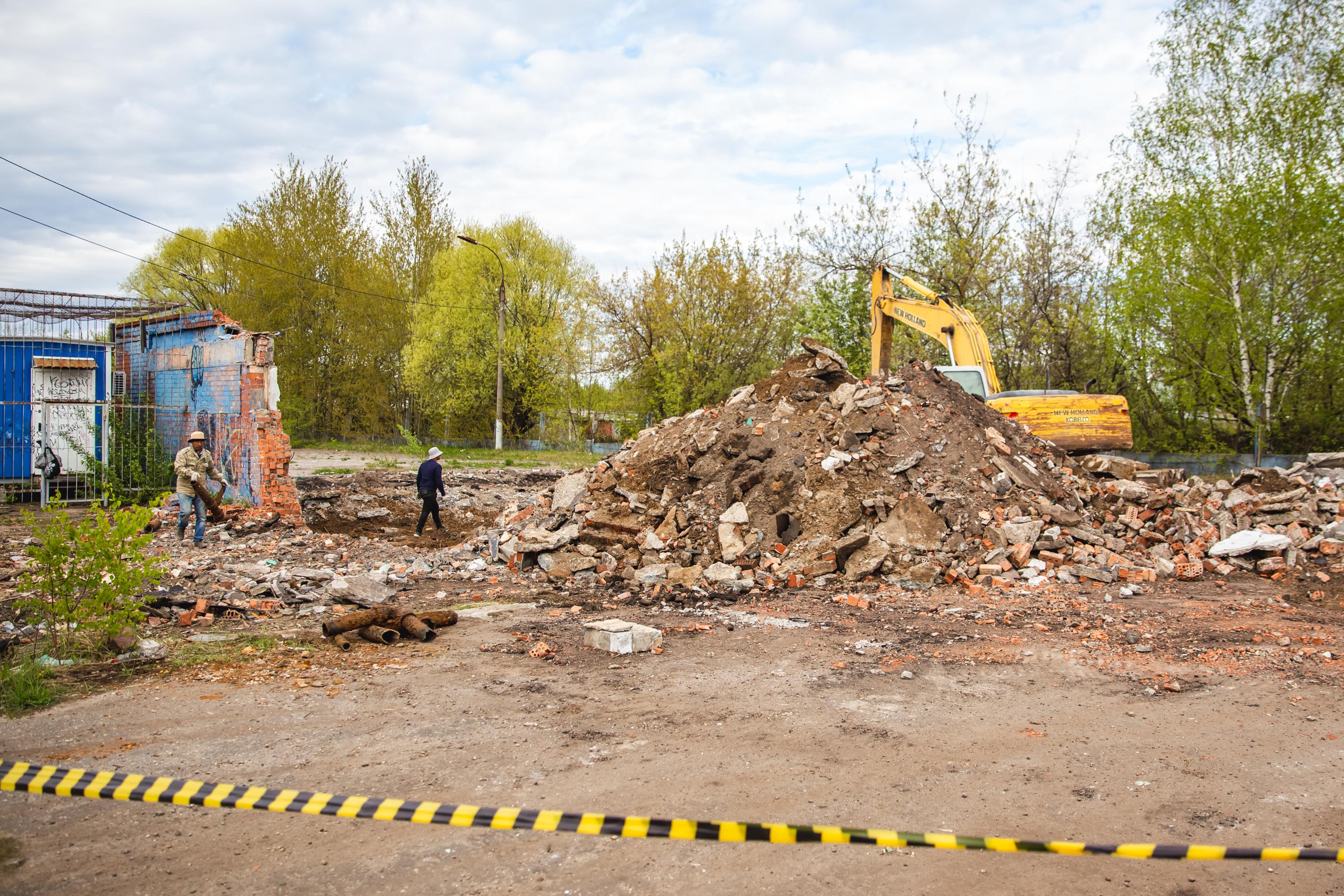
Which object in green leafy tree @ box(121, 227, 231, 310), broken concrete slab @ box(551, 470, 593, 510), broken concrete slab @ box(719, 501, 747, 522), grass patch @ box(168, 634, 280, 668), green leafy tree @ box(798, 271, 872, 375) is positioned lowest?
grass patch @ box(168, 634, 280, 668)

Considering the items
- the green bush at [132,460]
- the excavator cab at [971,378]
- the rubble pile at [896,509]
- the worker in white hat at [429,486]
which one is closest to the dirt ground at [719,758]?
the rubble pile at [896,509]

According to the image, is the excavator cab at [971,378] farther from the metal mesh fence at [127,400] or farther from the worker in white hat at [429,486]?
the metal mesh fence at [127,400]

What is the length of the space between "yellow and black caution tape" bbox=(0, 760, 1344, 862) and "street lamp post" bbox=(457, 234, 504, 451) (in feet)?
86.6

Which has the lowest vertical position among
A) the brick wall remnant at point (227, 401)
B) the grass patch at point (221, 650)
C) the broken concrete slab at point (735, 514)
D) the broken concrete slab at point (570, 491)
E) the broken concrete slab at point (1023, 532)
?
the grass patch at point (221, 650)

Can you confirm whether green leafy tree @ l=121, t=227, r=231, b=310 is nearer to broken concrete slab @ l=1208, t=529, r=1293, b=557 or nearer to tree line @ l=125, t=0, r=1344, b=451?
tree line @ l=125, t=0, r=1344, b=451

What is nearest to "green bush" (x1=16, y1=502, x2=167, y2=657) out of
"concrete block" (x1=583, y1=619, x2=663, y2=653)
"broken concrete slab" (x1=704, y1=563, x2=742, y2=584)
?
"concrete block" (x1=583, y1=619, x2=663, y2=653)

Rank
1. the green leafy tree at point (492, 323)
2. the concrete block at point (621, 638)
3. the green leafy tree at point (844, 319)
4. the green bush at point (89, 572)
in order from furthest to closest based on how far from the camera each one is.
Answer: the green leafy tree at point (492, 323) < the green leafy tree at point (844, 319) < the concrete block at point (621, 638) < the green bush at point (89, 572)

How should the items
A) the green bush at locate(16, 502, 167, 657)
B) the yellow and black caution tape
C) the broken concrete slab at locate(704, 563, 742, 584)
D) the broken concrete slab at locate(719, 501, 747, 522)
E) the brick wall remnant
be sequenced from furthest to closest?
1. the brick wall remnant
2. the broken concrete slab at locate(719, 501, 747, 522)
3. the broken concrete slab at locate(704, 563, 742, 584)
4. the green bush at locate(16, 502, 167, 657)
5. the yellow and black caution tape

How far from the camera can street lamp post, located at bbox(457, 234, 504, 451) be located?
96.7ft

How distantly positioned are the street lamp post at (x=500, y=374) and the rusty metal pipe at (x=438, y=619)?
74.2 ft

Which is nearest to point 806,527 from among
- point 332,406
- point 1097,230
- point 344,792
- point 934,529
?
point 934,529

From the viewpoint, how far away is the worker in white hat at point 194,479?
1123cm

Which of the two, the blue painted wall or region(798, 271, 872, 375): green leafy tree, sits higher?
region(798, 271, 872, 375): green leafy tree

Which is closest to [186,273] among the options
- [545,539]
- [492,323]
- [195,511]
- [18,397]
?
[492,323]
